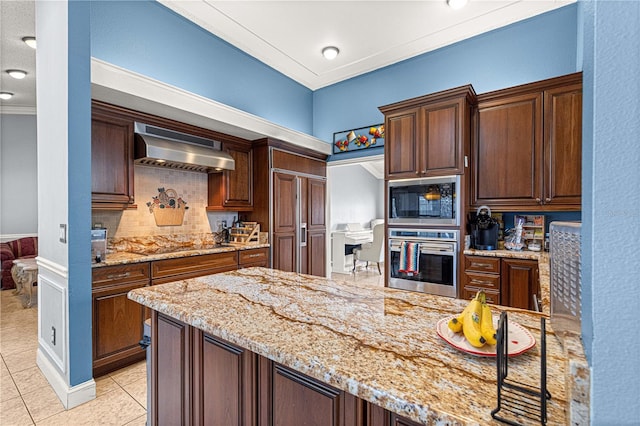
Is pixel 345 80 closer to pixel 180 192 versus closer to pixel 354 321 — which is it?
pixel 180 192

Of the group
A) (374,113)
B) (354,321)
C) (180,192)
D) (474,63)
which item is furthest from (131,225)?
(474,63)

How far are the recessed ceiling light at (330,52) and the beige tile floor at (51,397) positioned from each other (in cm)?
408

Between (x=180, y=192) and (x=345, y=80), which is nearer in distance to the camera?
(x=180, y=192)

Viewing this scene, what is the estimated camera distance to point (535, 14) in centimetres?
319

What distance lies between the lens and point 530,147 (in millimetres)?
2936

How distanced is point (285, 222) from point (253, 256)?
2.26 ft

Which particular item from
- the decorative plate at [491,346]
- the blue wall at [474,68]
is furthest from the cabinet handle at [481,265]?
the decorative plate at [491,346]

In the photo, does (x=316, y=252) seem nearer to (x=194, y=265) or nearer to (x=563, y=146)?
(x=194, y=265)

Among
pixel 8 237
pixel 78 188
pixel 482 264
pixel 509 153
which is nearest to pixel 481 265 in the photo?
pixel 482 264

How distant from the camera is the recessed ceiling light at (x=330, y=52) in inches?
154

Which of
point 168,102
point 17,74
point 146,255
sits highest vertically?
point 17,74

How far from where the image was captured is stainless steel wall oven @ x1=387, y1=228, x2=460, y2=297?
2979 millimetres

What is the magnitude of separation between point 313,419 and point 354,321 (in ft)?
1.02

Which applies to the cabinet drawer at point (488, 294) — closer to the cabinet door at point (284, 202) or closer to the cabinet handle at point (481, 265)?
the cabinet handle at point (481, 265)
